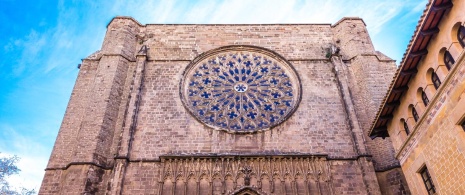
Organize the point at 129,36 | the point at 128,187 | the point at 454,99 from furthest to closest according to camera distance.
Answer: the point at 129,36 → the point at 128,187 → the point at 454,99

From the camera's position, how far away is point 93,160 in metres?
A: 10.3

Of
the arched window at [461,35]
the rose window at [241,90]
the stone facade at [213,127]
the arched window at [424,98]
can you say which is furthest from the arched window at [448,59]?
the rose window at [241,90]

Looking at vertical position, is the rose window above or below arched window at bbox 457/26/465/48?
above

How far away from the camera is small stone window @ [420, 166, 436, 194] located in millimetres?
7659

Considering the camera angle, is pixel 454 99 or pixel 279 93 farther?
pixel 279 93

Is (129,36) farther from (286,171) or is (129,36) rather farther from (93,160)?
(286,171)

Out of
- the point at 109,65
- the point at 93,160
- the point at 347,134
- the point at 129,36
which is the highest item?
the point at 129,36

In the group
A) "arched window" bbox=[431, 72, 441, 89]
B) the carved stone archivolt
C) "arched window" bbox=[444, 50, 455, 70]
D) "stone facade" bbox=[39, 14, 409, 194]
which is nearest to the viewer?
"arched window" bbox=[444, 50, 455, 70]

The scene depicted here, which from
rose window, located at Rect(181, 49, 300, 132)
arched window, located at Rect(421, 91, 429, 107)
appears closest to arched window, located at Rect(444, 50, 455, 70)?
arched window, located at Rect(421, 91, 429, 107)

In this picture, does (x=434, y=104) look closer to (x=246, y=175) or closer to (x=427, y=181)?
(x=427, y=181)

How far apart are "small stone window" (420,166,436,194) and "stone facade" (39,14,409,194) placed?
1951 millimetres

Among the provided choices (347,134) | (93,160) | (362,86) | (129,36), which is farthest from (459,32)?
(129,36)

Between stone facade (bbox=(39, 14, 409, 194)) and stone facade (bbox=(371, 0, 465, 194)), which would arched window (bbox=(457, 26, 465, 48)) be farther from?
stone facade (bbox=(39, 14, 409, 194))

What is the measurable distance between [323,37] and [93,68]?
31.1 ft
